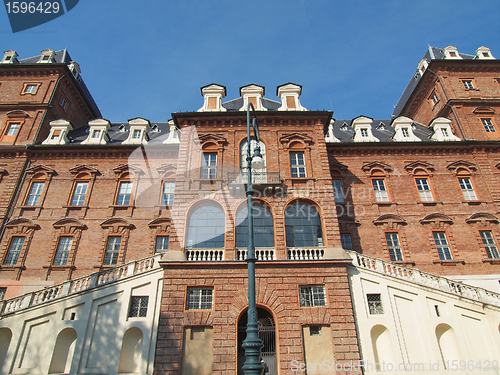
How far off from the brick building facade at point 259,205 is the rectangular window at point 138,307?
1098mm

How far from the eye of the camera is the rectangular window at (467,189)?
24484 mm

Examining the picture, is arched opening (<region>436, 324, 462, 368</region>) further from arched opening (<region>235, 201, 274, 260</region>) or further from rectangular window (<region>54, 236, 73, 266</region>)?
rectangular window (<region>54, 236, 73, 266</region>)

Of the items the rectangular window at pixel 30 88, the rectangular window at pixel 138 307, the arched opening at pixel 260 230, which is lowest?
the rectangular window at pixel 138 307

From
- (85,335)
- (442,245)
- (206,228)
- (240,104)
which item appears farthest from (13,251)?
(442,245)

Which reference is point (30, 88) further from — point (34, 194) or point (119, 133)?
point (34, 194)

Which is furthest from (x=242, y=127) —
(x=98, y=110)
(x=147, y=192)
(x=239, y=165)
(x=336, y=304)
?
(x=98, y=110)

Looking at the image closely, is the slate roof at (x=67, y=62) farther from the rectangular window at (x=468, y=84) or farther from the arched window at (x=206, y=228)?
the rectangular window at (x=468, y=84)

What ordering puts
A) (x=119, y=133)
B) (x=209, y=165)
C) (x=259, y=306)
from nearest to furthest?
(x=259, y=306) → (x=209, y=165) → (x=119, y=133)

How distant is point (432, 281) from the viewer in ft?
56.9

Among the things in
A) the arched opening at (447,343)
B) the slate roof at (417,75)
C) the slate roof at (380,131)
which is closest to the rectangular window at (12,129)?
the slate roof at (380,131)

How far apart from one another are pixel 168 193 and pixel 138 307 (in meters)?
9.70

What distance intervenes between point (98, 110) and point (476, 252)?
39154mm

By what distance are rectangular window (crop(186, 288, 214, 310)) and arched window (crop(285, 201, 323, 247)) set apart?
16.8 ft

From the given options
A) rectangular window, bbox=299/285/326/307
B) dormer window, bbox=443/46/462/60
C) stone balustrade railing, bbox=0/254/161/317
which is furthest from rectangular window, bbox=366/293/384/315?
dormer window, bbox=443/46/462/60
